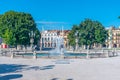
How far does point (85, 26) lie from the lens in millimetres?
95188

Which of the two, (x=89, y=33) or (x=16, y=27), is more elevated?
(x=16, y=27)

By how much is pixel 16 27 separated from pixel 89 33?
966 inches

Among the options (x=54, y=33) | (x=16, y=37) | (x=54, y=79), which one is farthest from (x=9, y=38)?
(x=54, y=33)

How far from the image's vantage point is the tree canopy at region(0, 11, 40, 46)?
77.4 meters

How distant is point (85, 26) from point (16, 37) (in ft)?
83.1

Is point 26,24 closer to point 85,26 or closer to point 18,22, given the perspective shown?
point 18,22

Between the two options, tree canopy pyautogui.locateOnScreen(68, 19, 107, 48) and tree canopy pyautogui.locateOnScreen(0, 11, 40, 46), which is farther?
tree canopy pyautogui.locateOnScreen(68, 19, 107, 48)

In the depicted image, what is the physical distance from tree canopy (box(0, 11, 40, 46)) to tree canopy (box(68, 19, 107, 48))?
47.1 ft

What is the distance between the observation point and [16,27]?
78.6 meters

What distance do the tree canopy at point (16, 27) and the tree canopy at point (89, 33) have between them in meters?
14.4

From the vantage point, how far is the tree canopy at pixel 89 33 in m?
91.2

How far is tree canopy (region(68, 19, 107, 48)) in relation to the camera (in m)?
91.2

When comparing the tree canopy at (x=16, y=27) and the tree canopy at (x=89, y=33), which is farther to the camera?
the tree canopy at (x=89, y=33)

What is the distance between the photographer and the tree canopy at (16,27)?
77.4 meters
